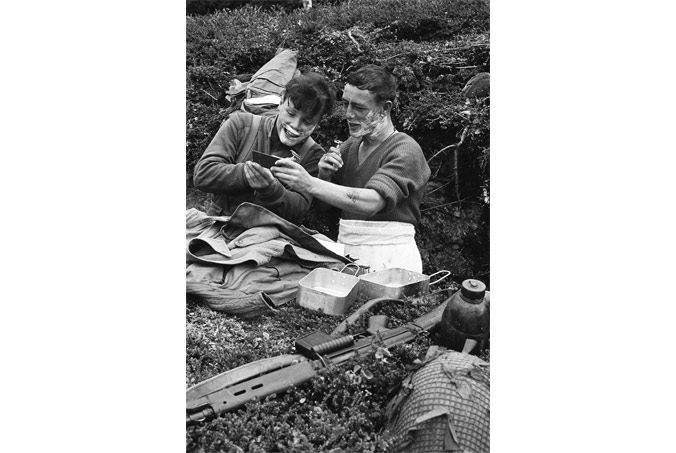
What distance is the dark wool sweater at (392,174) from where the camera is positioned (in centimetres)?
312

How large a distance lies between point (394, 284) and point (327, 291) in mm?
378

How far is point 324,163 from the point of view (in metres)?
3.28

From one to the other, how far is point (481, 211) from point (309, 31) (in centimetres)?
166

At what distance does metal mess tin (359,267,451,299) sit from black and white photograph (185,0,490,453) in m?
0.01

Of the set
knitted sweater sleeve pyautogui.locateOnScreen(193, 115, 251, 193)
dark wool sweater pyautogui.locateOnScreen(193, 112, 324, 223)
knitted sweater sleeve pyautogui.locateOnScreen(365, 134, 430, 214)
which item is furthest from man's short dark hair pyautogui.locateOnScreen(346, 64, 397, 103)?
knitted sweater sleeve pyautogui.locateOnScreen(193, 115, 251, 193)

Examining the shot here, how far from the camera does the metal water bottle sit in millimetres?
2422

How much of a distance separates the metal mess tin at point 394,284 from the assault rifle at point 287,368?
1.07ft

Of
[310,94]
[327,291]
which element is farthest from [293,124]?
[327,291]

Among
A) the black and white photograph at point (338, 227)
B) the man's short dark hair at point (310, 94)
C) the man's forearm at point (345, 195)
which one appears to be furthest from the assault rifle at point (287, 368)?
the man's short dark hair at point (310, 94)

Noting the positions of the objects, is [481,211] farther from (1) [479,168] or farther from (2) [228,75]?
(2) [228,75]

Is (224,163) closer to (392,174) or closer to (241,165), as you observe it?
(241,165)

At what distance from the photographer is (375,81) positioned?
3213 millimetres

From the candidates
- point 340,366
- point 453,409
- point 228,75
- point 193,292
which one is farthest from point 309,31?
point 453,409

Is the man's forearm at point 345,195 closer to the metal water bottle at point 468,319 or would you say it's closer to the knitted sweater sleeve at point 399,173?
the knitted sweater sleeve at point 399,173
